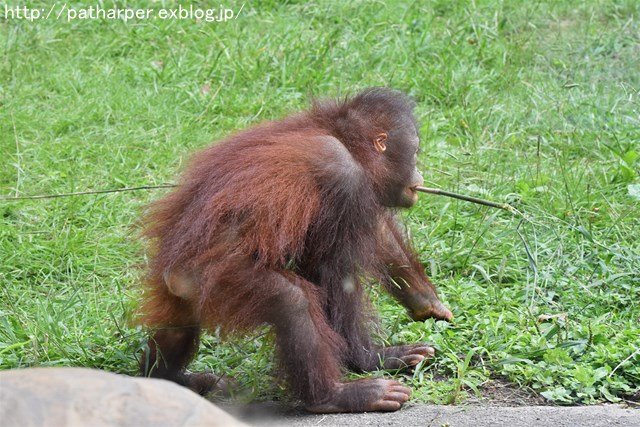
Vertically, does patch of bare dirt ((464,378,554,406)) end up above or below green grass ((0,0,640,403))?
below

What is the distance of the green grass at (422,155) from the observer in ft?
13.8

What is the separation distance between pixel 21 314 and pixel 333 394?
5.03 ft

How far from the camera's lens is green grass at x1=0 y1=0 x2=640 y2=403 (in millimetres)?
4195

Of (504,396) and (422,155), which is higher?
(422,155)

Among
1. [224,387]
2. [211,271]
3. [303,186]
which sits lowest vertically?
[224,387]

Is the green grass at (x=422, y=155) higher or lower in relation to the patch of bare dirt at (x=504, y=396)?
higher

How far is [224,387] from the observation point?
4020mm

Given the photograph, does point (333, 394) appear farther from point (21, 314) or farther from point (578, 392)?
point (21, 314)

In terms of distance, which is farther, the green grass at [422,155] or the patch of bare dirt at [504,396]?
the green grass at [422,155]

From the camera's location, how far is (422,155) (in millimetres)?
5926

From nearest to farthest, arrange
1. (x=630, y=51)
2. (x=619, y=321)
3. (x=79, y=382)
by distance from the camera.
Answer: (x=79, y=382) < (x=619, y=321) < (x=630, y=51)

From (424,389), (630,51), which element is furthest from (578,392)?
(630,51)

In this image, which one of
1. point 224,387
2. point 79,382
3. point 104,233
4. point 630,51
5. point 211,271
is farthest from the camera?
point 630,51

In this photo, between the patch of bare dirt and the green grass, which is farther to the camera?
the green grass
